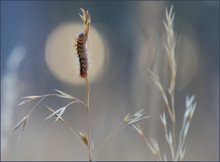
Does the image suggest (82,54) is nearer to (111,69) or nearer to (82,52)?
(82,52)

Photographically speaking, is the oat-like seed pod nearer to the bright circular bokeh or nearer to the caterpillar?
the caterpillar

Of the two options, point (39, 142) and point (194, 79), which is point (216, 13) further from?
point (39, 142)

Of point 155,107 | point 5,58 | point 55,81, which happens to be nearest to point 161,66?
point 155,107

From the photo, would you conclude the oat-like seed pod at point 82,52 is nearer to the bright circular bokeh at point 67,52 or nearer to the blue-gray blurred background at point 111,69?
the blue-gray blurred background at point 111,69

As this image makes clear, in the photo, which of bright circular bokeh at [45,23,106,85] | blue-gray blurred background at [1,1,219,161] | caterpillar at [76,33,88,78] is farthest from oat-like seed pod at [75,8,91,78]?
bright circular bokeh at [45,23,106,85]

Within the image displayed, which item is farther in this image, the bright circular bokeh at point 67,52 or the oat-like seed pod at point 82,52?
the bright circular bokeh at point 67,52

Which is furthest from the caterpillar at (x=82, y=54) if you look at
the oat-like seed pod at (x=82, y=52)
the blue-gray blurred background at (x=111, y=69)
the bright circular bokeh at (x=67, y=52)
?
the bright circular bokeh at (x=67, y=52)

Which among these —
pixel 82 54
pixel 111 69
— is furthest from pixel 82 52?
pixel 111 69
